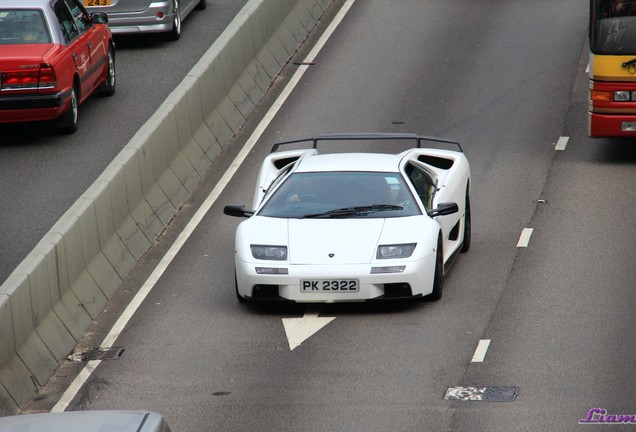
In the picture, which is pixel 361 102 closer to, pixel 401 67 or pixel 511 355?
pixel 401 67

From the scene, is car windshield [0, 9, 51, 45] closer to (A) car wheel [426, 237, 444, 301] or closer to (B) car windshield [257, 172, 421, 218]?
(B) car windshield [257, 172, 421, 218]

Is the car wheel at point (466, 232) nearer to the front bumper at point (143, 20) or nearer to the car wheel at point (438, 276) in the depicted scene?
the car wheel at point (438, 276)

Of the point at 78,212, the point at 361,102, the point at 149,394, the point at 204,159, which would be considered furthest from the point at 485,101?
the point at 149,394

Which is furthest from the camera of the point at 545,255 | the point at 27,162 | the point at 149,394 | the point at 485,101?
the point at 485,101

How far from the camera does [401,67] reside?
2430 cm

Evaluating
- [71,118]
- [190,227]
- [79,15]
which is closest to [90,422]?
[190,227]

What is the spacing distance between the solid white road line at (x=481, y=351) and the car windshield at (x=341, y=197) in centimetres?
191

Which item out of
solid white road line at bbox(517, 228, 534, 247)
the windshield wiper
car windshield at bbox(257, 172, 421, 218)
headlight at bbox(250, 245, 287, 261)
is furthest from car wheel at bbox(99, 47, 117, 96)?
headlight at bbox(250, 245, 287, 261)

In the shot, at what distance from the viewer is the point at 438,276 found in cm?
1389

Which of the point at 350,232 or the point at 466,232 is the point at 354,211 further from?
the point at 466,232

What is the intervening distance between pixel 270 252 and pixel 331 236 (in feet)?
1.97

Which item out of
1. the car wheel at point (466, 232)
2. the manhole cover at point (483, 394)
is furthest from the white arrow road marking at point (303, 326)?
the car wheel at point (466, 232)

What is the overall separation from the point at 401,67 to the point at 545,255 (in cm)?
943

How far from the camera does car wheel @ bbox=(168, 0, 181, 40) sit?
24.6 meters
